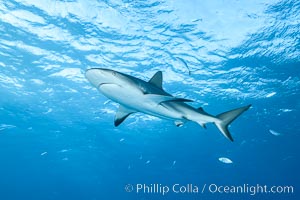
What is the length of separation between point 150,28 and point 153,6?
5.53ft

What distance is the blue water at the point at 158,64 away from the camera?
42.4 feet

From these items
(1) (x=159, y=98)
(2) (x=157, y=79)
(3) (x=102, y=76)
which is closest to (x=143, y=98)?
(1) (x=159, y=98)

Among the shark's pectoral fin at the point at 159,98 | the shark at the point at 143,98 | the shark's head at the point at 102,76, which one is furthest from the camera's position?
the shark's pectoral fin at the point at 159,98

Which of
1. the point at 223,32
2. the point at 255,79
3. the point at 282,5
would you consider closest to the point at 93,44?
the point at 223,32

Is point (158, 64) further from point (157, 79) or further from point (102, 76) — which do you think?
point (102, 76)

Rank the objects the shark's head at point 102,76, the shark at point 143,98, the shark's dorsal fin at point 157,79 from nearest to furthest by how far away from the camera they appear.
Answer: the shark's head at point 102,76 < the shark at point 143,98 < the shark's dorsal fin at point 157,79

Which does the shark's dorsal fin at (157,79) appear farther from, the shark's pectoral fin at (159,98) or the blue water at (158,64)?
the blue water at (158,64)

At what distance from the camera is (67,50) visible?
1675 cm

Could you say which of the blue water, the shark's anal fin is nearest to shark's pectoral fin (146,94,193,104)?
the shark's anal fin

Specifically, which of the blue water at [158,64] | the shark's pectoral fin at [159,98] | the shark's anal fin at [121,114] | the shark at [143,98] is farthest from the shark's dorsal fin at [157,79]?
the blue water at [158,64]

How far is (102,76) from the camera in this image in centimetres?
470

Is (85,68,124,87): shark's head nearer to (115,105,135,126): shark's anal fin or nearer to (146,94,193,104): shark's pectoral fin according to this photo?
(146,94,193,104): shark's pectoral fin

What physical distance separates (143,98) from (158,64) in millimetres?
12134

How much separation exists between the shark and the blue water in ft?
16.8
